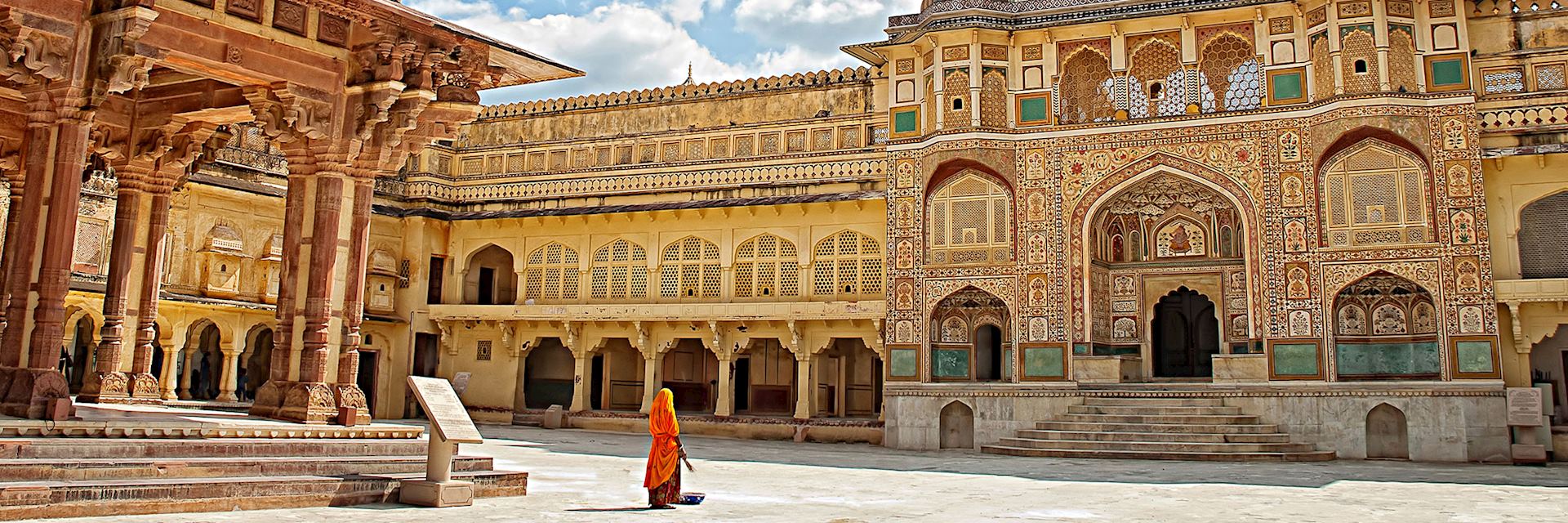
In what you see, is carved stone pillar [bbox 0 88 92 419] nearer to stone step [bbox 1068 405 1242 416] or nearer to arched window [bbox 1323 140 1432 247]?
stone step [bbox 1068 405 1242 416]

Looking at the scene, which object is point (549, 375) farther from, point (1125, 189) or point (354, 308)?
point (354, 308)

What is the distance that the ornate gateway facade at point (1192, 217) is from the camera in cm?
1786

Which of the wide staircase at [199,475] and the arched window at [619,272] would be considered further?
the arched window at [619,272]

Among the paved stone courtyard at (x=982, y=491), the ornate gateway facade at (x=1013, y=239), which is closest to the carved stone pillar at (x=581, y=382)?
the ornate gateway facade at (x=1013, y=239)

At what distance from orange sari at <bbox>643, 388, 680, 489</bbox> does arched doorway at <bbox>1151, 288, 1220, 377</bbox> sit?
14144 mm

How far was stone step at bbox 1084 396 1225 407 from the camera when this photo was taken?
61.0 ft

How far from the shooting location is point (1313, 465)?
53.2ft

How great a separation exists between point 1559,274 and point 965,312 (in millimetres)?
8803

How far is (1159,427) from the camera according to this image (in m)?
18.0

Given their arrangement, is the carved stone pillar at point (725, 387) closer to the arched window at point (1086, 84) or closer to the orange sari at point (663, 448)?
the arched window at point (1086, 84)

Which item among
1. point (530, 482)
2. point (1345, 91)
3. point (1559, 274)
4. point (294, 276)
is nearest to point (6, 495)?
point (294, 276)

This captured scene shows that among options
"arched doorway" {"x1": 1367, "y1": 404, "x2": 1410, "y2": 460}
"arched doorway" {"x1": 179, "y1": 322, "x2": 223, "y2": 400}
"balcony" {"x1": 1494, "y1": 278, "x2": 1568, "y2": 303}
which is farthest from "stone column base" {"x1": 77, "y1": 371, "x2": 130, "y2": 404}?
"balcony" {"x1": 1494, "y1": 278, "x2": 1568, "y2": 303}

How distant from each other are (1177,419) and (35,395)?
1490 centimetres

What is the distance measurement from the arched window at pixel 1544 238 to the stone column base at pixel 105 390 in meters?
18.4
